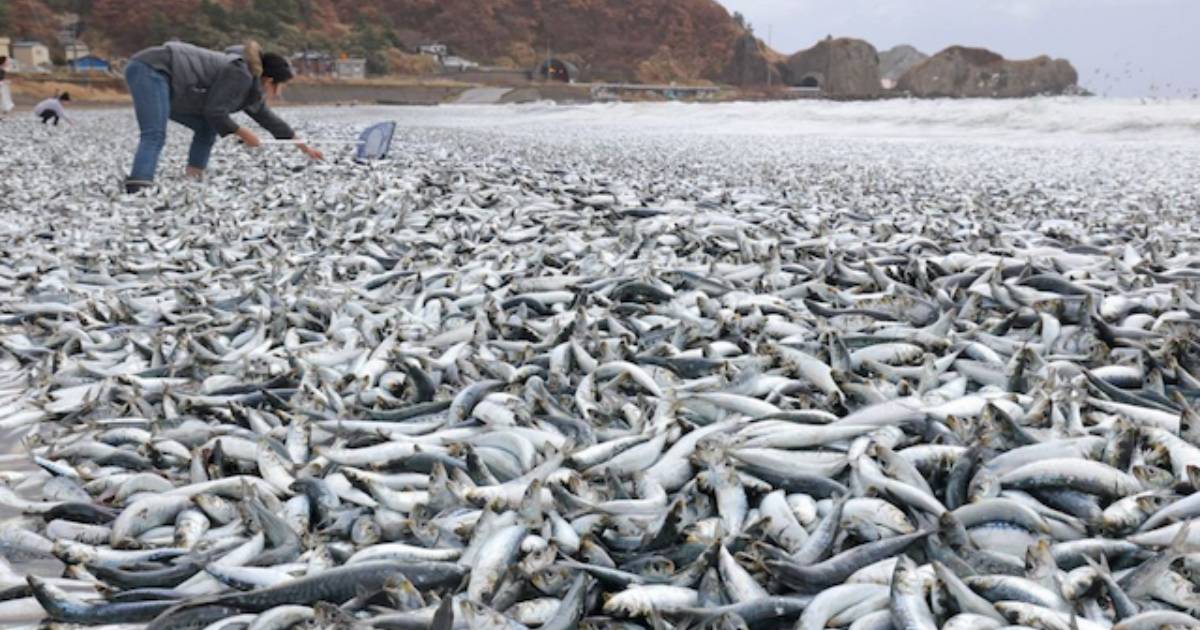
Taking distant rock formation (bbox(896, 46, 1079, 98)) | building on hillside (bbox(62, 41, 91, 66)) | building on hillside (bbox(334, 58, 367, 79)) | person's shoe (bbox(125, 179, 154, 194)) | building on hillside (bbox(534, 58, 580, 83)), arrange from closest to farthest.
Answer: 1. person's shoe (bbox(125, 179, 154, 194))
2. distant rock formation (bbox(896, 46, 1079, 98))
3. building on hillside (bbox(62, 41, 91, 66))
4. building on hillside (bbox(334, 58, 367, 79))
5. building on hillside (bbox(534, 58, 580, 83))

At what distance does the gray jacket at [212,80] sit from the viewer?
9.66 m

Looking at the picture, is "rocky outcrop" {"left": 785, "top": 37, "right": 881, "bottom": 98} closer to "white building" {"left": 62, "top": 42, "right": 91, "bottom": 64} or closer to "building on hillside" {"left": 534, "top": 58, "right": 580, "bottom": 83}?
"building on hillside" {"left": 534, "top": 58, "right": 580, "bottom": 83}

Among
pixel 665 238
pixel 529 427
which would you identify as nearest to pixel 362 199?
pixel 665 238

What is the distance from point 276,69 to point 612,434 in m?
7.76

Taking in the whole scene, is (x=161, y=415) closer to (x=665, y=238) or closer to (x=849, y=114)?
(x=665, y=238)

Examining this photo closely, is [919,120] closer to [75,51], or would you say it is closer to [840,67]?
[840,67]

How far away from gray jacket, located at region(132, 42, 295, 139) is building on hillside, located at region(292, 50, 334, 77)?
6617 cm

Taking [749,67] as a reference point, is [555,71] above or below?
below

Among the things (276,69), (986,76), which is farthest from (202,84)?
(986,76)

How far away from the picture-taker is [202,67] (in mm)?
9906

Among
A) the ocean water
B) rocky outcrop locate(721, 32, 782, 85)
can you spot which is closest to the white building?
the ocean water

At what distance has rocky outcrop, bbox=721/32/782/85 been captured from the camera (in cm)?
9650

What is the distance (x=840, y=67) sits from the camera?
87500mm

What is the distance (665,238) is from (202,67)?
20.2 feet
